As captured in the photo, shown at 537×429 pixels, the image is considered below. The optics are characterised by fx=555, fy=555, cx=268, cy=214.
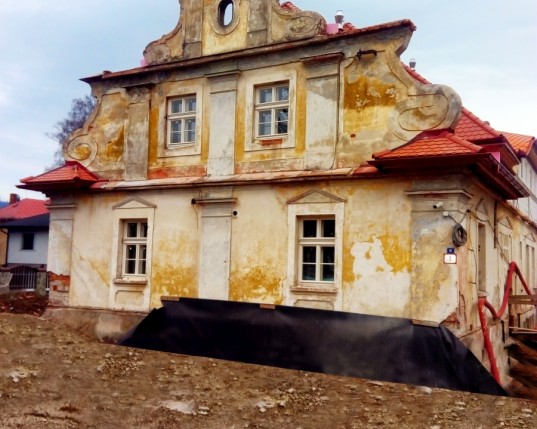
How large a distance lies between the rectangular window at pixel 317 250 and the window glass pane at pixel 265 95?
2.75 m

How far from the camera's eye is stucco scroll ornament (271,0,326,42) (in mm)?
11172

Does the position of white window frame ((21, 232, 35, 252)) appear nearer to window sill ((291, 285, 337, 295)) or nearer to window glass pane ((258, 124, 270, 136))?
window glass pane ((258, 124, 270, 136))

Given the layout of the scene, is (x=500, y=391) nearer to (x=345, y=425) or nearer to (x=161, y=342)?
(x=345, y=425)

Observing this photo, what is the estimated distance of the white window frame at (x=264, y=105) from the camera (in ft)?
36.7

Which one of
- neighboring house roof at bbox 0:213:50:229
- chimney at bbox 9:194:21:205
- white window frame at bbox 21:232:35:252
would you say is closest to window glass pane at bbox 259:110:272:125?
neighboring house roof at bbox 0:213:50:229

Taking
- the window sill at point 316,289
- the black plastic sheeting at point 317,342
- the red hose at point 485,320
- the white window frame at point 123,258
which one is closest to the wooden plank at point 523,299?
the red hose at point 485,320

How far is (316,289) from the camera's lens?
1038 centimetres

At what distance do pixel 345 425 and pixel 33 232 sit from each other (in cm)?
3003

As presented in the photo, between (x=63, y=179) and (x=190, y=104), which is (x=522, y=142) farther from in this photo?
(x=63, y=179)

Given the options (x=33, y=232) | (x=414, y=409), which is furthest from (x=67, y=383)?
(x=33, y=232)

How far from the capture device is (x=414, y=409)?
787 centimetres

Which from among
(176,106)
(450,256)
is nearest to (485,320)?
(450,256)

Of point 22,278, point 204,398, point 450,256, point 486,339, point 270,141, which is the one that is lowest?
point 204,398

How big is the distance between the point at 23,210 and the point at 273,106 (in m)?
34.3
